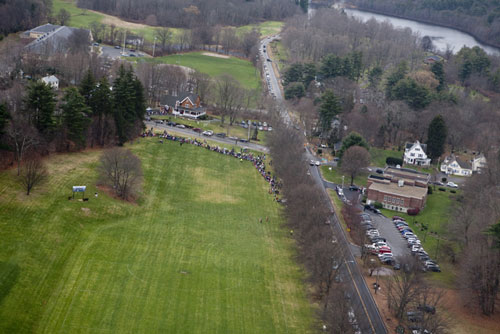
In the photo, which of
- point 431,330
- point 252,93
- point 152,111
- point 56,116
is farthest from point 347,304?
point 252,93

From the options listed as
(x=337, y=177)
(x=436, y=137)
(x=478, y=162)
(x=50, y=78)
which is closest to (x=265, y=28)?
(x=50, y=78)

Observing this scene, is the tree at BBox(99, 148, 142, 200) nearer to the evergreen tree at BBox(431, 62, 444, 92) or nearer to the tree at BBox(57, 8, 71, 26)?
the evergreen tree at BBox(431, 62, 444, 92)

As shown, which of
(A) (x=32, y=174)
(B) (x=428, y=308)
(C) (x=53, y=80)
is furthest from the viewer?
(C) (x=53, y=80)

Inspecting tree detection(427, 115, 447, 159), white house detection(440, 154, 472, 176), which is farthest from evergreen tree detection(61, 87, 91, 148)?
white house detection(440, 154, 472, 176)

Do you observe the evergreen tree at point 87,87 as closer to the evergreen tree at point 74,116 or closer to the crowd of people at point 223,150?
the evergreen tree at point 74,116

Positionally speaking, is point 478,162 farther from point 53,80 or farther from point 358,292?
point 53,80

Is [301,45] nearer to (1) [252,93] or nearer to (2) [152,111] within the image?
(1) [252,93]
